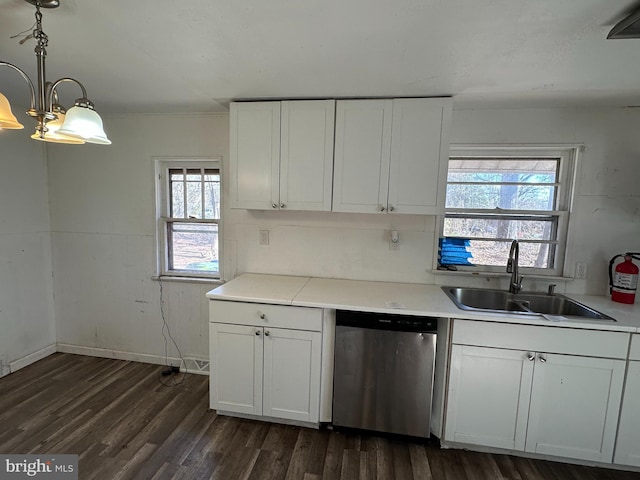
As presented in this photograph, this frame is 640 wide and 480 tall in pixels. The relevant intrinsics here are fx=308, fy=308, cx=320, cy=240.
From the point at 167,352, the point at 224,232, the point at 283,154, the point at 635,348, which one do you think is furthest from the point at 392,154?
the point at 167,352

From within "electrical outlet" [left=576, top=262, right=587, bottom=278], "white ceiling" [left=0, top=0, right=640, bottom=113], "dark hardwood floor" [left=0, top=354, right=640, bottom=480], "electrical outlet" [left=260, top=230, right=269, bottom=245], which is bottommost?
"dark hardwood floor" [left=0, top=354, right=640, bottom=480]

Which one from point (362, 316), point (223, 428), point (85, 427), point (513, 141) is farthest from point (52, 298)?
point (513, 141)

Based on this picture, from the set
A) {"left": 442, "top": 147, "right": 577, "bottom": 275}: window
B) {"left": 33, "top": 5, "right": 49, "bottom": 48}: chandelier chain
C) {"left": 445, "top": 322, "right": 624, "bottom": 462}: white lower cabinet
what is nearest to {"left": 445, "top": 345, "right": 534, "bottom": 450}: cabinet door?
{"left": 445, "top": 322, "right": 624, "bottom": 462}: white lower cabinet

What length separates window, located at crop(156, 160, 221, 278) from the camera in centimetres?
271

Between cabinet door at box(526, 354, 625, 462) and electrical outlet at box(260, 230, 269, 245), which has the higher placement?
electrical outlet at box(260, 230, 269, 245)

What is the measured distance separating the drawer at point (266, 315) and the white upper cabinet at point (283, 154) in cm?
72

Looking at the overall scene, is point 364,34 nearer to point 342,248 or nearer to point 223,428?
point 342,248

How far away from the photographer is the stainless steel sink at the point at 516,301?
2.13 metres

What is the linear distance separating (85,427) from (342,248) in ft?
7.04

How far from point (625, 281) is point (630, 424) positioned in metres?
0.89

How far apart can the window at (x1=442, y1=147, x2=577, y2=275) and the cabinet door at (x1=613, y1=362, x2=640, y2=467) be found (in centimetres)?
81

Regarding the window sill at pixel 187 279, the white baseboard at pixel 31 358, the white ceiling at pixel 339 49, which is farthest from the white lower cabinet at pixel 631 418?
the white baseboard at pixel 31 358

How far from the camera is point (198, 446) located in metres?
1.92

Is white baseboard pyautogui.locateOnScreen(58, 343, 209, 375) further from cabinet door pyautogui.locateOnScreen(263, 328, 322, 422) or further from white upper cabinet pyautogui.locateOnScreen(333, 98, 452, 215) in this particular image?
white upper cabinet pyautogui.locateOnScreen(333, 98, 452, 215)
